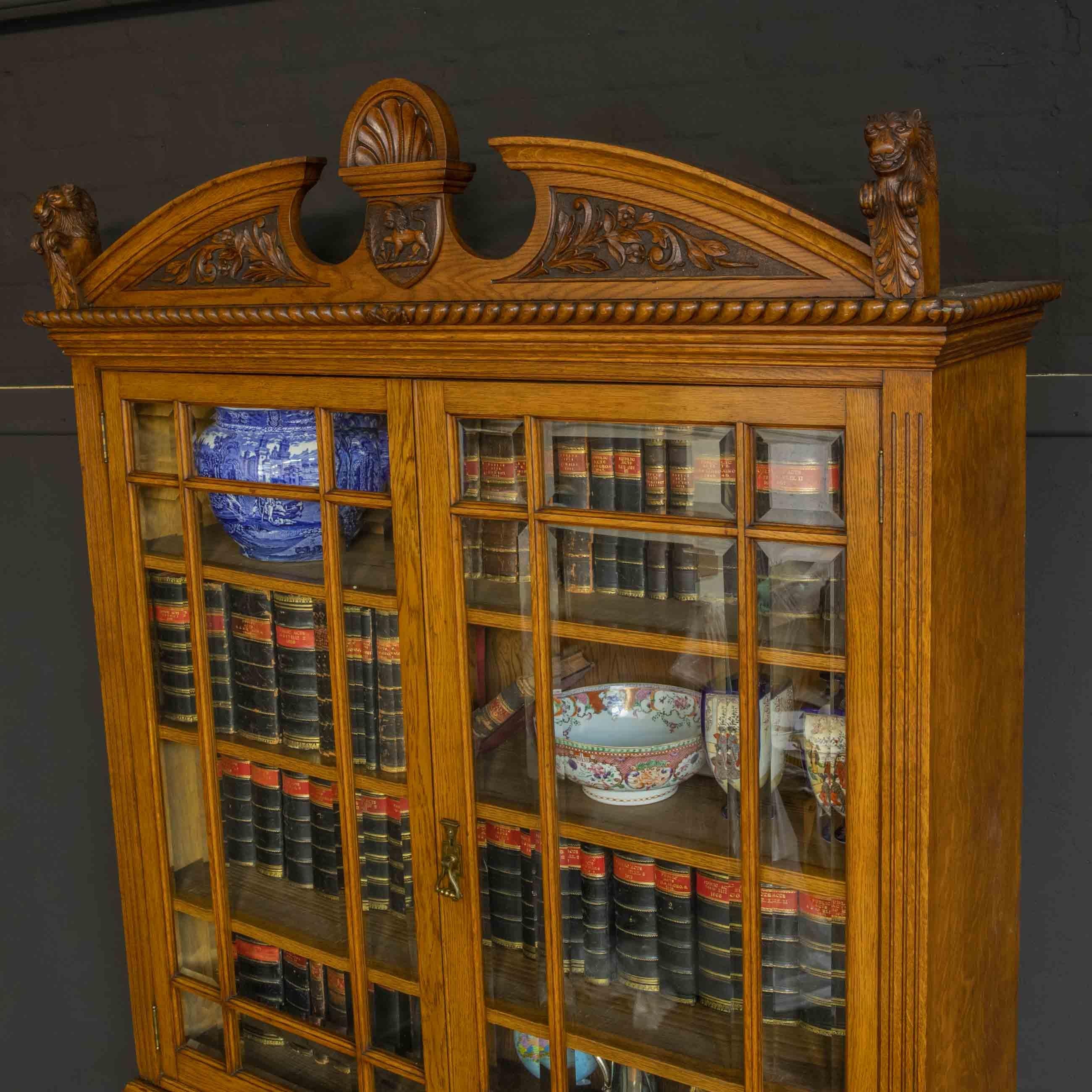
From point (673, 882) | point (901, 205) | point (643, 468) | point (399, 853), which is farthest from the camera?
point (399, 853)

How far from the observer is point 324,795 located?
6.10 ft

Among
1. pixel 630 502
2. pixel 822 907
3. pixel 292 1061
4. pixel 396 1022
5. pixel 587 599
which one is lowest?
pixel 292 1061

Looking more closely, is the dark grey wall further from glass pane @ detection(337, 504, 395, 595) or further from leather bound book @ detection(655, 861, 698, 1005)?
glass pane @ detection(337, 504, 395, 595)

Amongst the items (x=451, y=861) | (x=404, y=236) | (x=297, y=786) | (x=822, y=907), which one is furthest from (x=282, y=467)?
(x=822, y=907)

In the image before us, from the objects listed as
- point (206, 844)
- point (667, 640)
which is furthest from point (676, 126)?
point (206, 844)

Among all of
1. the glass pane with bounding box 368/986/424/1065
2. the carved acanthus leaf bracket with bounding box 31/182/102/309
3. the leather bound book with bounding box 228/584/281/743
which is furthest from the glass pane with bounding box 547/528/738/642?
the carved acanthus leaf bracket with bounding box 31/182/102/309

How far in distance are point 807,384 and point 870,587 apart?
22 cm

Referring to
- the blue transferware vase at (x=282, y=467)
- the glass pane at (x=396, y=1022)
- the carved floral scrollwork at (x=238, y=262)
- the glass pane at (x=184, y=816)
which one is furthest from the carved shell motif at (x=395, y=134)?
the glass pane at (x=396, y=1022)

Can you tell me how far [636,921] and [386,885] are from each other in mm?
403

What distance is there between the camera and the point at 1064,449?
177cm

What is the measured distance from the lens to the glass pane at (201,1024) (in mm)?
2049

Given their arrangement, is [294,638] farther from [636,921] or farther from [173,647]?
[636,921]

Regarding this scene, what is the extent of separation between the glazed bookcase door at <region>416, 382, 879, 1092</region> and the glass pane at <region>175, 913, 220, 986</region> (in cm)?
52

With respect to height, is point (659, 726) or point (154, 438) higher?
point (154, 438)
